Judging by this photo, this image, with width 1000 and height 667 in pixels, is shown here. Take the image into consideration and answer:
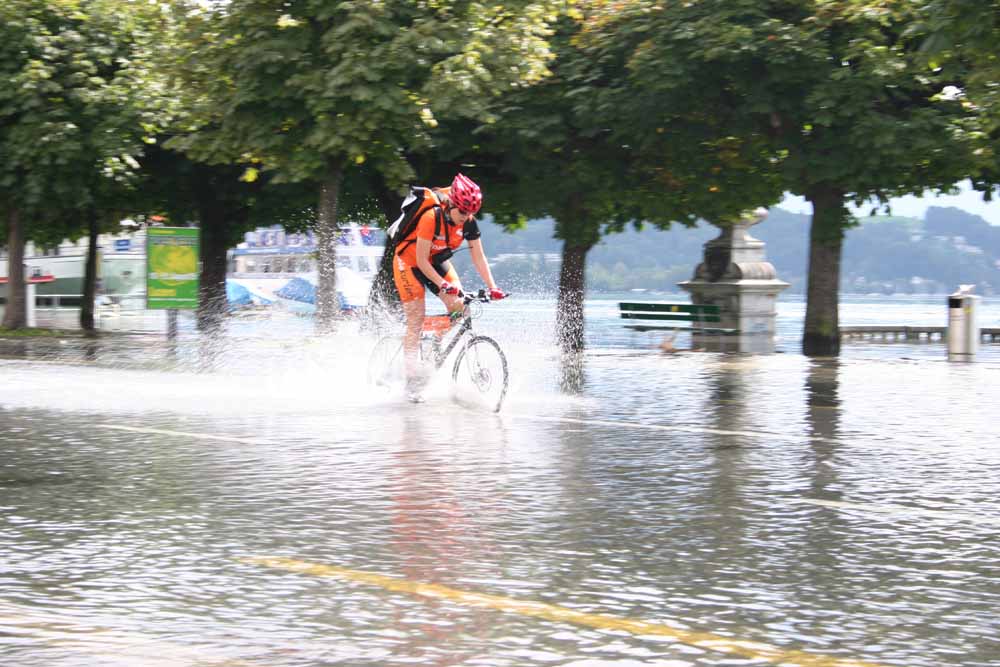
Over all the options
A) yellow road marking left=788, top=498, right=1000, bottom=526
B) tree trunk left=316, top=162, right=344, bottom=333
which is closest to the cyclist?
yellow road marking left=788, top=498, right=1000, bottom=526

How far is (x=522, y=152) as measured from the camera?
3219 centimetres

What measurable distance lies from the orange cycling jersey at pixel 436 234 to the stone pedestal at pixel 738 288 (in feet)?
59.3

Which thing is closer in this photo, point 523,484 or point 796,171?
point 523,484

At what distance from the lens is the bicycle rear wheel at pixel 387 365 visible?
575 inches

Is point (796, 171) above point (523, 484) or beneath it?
above

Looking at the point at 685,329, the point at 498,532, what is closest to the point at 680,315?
the point at 685,329

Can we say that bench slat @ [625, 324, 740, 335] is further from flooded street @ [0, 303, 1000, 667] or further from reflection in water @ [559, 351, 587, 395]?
flooded street @ [0, 303, 1000, 667]

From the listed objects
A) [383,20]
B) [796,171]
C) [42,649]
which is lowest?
[42,649]

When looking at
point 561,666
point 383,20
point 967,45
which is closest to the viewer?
point 561,666

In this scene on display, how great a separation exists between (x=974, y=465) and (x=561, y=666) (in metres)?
5.87

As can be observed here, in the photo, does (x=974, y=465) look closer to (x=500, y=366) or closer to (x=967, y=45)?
(x=500, y=366)

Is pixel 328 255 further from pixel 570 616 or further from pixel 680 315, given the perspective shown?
pixel 570 616

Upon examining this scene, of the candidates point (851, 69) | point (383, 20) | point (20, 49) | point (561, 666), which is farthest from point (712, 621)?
point (20, 49)

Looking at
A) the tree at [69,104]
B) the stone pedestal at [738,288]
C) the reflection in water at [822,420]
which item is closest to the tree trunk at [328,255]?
the tree at [69,104]
